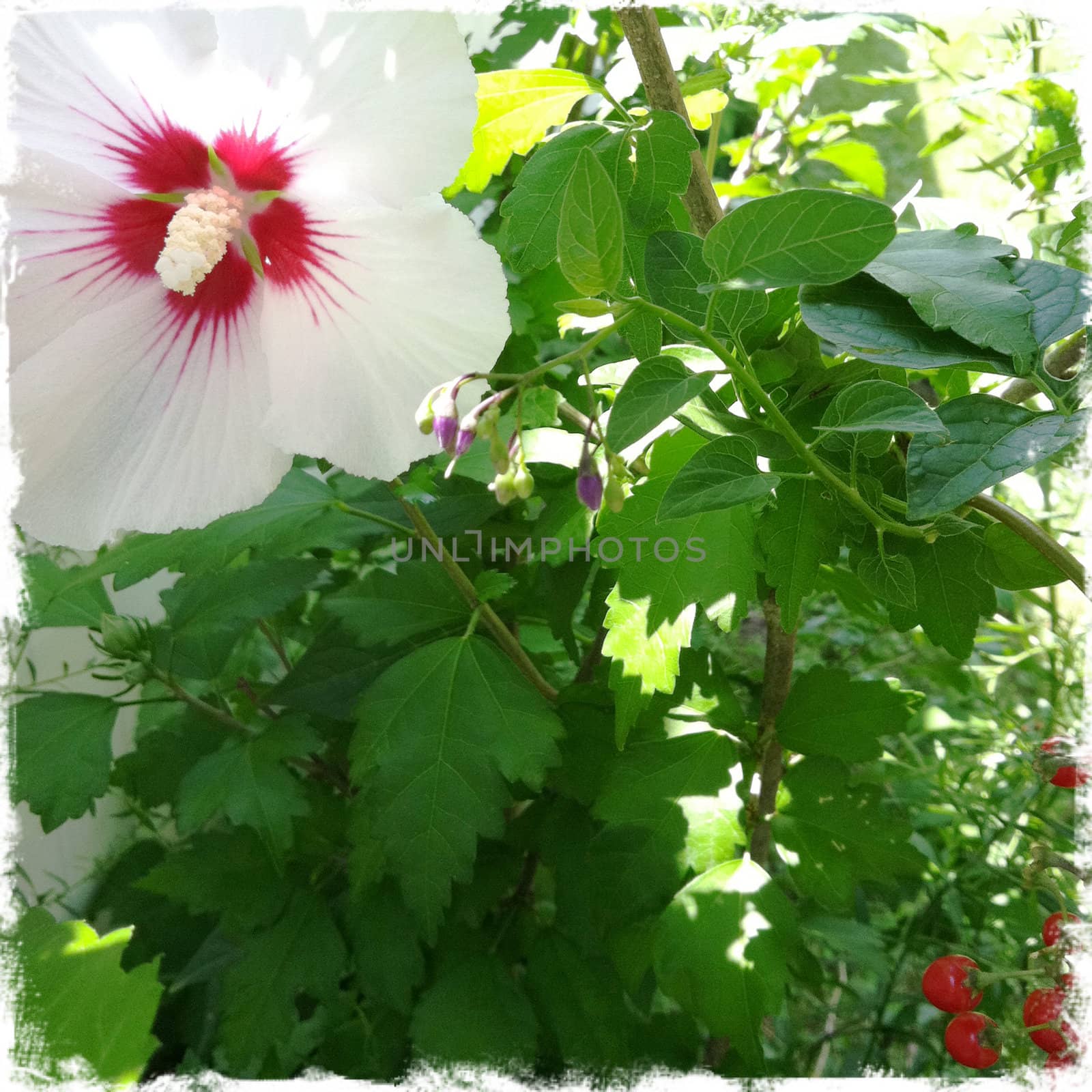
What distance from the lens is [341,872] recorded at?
0.81 meters

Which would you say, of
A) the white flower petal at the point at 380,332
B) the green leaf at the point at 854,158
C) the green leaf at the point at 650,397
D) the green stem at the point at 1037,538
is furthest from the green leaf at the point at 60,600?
the green leaf at the point at 854,158

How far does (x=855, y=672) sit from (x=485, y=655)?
0.62 m

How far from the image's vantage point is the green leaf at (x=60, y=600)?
2.28 ft

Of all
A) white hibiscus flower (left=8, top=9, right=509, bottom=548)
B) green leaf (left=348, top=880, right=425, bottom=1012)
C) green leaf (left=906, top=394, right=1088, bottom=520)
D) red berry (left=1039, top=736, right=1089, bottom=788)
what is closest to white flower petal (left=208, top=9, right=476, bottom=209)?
white hibiscus flower (left=8, top=9, right=509, bottom=548)

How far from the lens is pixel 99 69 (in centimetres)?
32

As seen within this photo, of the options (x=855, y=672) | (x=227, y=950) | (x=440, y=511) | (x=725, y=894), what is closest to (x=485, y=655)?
(x=440, y=511)

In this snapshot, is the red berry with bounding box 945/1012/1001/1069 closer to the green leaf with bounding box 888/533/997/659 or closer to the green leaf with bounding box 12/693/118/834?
the green leaf with bounding box 888/533/997/659

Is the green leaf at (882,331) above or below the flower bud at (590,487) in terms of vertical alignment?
above

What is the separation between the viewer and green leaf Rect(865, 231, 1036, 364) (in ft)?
1.16

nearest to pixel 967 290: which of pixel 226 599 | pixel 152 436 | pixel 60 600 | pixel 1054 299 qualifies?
pixel 1054 299

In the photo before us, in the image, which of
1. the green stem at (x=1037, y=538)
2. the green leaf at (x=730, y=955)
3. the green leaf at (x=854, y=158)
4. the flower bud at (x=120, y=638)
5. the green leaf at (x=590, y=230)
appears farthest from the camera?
the green leaf at (x=854, y=158)

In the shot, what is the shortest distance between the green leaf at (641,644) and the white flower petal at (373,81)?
0.23 meters

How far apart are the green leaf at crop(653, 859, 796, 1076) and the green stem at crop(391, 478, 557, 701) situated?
0.57ft

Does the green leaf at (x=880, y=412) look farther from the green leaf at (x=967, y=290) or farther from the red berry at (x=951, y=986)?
the red berry at (x=951, y=986)
